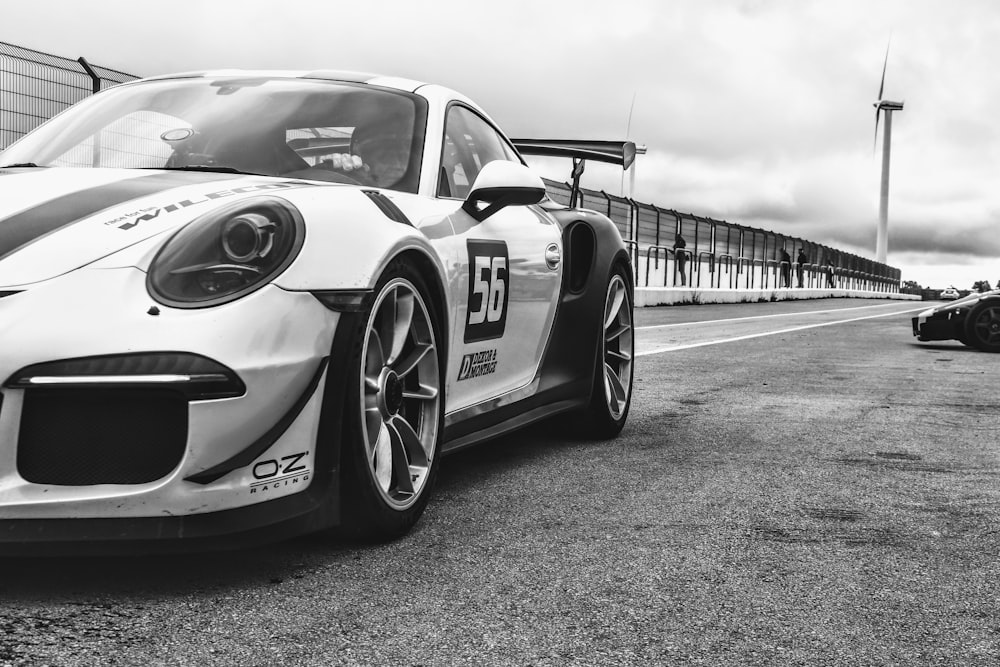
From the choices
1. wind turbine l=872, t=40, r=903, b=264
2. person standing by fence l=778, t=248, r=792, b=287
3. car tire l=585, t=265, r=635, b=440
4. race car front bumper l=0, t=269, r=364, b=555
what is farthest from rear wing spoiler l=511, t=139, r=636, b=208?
wind turbine l=872, t=40, r=903, b=264

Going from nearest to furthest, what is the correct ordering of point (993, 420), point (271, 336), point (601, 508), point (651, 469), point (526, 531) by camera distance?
1. point (271, 336)
2. point (526, 531)
3. point (601, 508)
4. point (651, 469)
5. point (993, 420)

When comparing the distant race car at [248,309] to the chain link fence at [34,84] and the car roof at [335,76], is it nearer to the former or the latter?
the car roof at [335,76]

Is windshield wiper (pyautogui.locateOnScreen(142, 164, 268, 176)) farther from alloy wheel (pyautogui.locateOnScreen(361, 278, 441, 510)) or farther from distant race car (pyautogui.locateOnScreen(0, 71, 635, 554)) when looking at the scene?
alloy wheel (pyautogui.locateOnScreen(361, 278, 441, 510))

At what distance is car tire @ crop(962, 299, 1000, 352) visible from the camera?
12352 mm

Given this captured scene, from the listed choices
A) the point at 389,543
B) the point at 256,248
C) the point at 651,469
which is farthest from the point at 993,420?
the point at 256,248

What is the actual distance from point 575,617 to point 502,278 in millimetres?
1642

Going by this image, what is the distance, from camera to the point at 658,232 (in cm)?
2656

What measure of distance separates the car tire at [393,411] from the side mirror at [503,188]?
529 millimetres

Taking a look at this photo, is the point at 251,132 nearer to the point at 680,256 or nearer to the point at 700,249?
the point at 680,256

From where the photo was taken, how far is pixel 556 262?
4.46 meters

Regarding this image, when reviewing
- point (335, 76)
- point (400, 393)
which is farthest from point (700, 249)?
point (400, 393)

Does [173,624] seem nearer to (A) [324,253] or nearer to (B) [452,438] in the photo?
(A) [324,253]

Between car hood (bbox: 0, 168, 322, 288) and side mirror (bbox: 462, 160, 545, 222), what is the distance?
72 centimetres

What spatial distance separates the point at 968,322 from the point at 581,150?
7.67 metres
